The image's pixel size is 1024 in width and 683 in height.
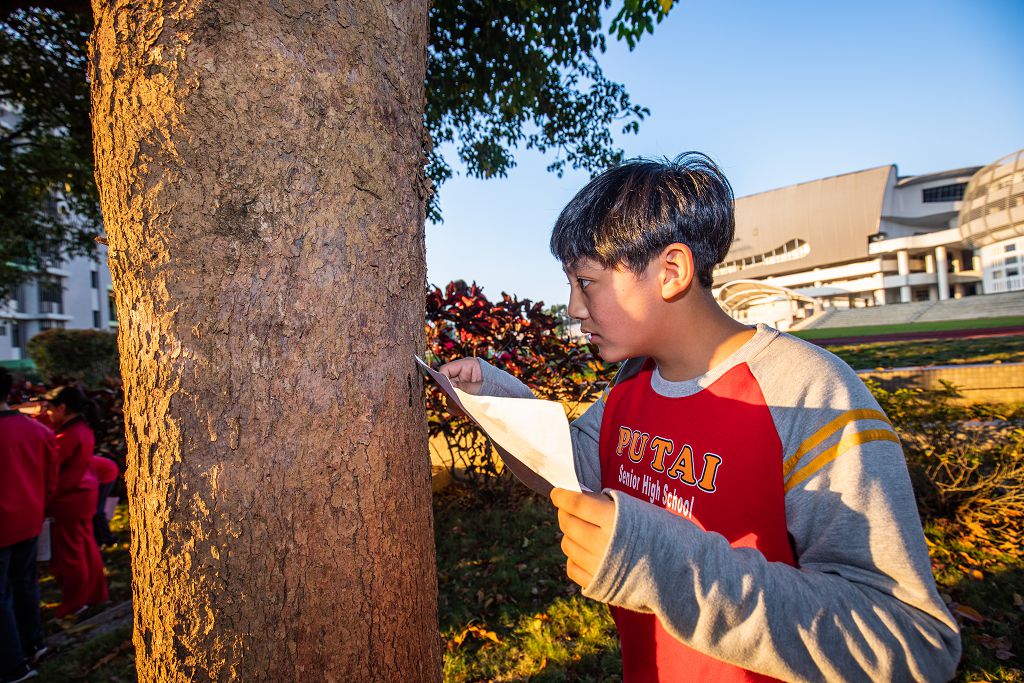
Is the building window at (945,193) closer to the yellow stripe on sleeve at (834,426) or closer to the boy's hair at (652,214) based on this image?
the boy's hair at (652,214)

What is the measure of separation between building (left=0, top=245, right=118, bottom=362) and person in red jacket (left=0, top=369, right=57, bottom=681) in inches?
1624

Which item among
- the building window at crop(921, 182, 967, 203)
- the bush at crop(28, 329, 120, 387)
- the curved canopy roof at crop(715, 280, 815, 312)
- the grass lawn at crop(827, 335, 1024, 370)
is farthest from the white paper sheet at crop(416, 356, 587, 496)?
the building window at crop(921, 182, 967, 203)

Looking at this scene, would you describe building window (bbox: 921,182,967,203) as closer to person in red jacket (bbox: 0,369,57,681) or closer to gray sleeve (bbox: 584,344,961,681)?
gray sleeve (bbox: 584,344,961,681)

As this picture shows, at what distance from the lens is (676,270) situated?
4.33 ft

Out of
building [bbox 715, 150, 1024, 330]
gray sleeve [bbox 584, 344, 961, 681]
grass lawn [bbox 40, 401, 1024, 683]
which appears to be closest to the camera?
gray sleeve [bbox 584, 344, 961, 681]

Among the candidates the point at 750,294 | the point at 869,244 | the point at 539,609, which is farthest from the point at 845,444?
the point at 869,244

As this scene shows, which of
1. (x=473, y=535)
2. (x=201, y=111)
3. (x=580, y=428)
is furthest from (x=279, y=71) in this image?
(x=473, y=535)

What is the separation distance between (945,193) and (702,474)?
259 feet

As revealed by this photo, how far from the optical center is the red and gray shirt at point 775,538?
820mm

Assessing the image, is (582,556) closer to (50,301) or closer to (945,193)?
(50,301)

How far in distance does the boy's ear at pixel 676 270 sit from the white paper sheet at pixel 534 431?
0.53m

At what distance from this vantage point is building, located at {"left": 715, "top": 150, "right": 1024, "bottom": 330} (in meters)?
55.6

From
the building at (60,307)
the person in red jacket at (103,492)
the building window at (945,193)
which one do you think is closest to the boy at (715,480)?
the person in red jacket at (103,492)

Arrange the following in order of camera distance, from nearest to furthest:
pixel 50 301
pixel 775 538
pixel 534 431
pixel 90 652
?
pixel 534 431 → pixel 775 538 → pixel 90 652 → pixel 50 301
